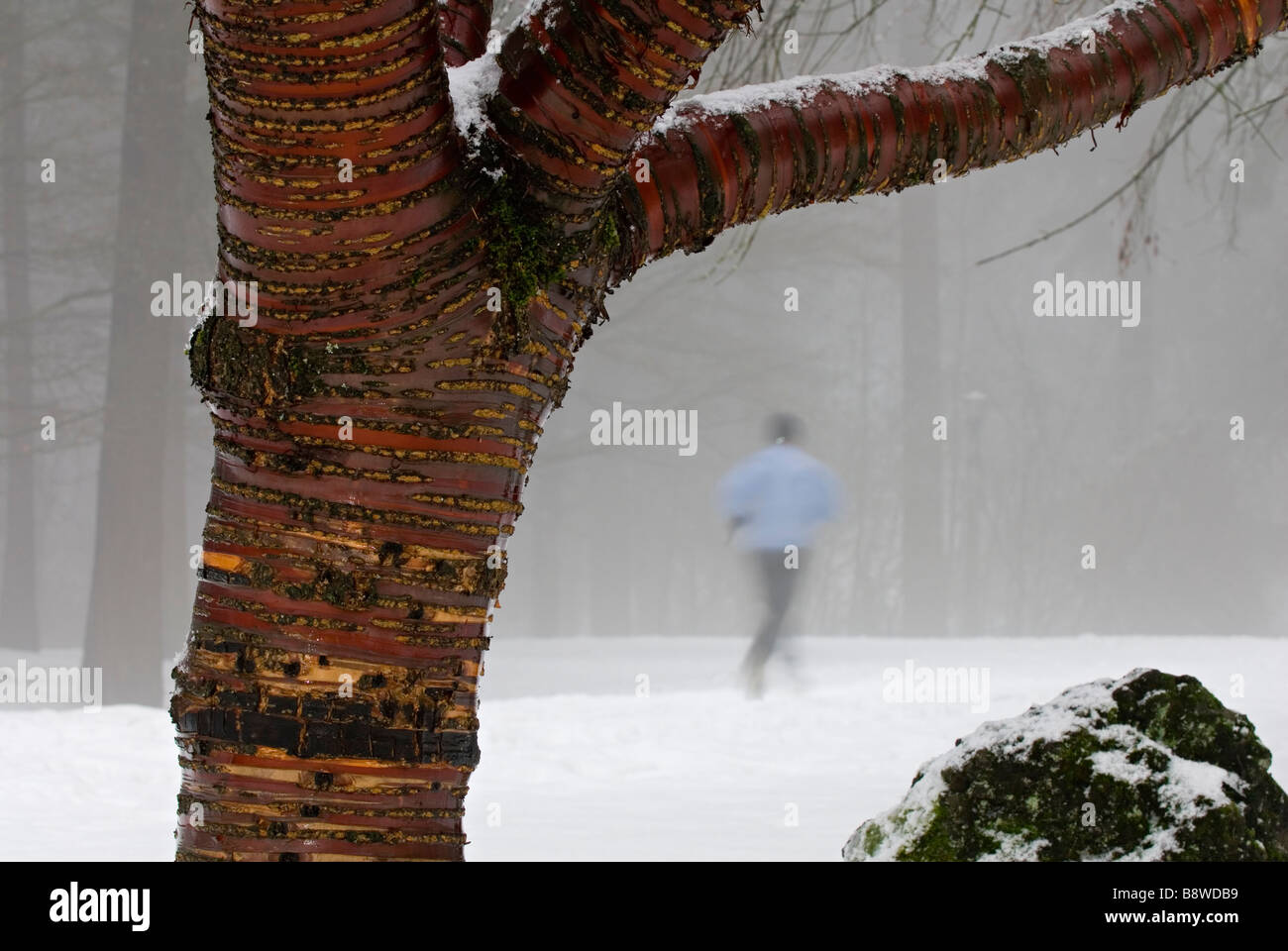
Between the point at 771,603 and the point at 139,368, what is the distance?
17.0 feet

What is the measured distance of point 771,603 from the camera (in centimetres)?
822

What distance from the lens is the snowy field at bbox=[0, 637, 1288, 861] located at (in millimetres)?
3891

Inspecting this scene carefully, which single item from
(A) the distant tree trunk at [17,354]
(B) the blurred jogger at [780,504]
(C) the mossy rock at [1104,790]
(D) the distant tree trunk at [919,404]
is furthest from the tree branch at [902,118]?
(D) the distant tree trunk at [919,404]

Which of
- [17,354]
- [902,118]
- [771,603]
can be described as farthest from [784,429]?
[17,354]

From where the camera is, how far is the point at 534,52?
6.30 feet

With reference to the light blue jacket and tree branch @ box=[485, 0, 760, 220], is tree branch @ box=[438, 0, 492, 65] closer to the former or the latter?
tree branch @ box=[485, 0, 760, 220]

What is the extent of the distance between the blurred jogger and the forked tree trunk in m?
6.46

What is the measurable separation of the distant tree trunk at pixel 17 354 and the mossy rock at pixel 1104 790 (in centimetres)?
1090

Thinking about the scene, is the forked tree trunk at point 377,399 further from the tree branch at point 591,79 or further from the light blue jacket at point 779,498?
the light blue jacket at point 779,498

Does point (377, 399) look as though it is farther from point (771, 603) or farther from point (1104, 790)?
point (771, 603)

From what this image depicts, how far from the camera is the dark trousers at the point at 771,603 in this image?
26.0 ft
